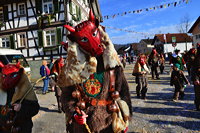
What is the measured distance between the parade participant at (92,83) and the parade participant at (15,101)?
878 millimetres

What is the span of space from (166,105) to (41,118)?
3996 millimetres

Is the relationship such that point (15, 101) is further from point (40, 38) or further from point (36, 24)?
point (36, 24)

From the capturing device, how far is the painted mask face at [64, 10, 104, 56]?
169 centimetres

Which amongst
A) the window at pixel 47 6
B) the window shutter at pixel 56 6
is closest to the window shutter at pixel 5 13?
the window at pixel 47 6

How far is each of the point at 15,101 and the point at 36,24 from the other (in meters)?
12.4

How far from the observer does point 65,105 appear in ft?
5.96

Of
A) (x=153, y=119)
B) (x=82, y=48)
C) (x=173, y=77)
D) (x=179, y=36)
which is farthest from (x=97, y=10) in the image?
(x=179, y=36)

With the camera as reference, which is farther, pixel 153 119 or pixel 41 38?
pixel 41 38

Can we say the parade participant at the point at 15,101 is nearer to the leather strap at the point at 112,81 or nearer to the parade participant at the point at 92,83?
the parade participant at the point at 92,83

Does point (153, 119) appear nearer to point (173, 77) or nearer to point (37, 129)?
point (173, 77)

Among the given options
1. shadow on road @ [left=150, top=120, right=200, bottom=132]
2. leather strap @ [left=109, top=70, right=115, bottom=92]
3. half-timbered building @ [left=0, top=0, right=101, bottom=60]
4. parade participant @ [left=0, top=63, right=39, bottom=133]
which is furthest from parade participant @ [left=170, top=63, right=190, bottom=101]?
half-timbered building @ [left=0, top=0, right=101, bottom=60]

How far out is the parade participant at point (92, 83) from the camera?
5.64ft

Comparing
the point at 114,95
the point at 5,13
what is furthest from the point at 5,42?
the point at 114,95

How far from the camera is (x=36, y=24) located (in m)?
13.4
